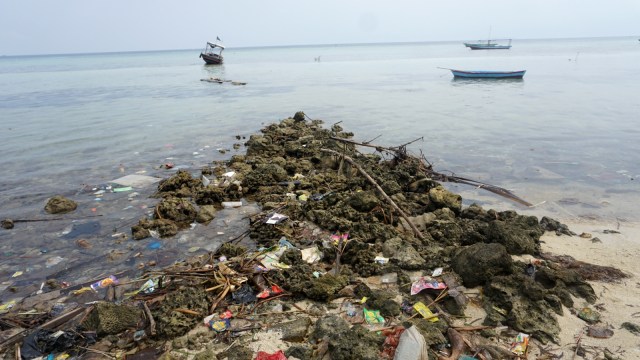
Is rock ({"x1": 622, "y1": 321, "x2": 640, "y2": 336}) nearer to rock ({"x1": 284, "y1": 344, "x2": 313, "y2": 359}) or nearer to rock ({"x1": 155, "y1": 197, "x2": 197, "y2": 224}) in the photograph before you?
rock ({"x1": 284, "y1": 344, "x2": 313, "y2": 359})

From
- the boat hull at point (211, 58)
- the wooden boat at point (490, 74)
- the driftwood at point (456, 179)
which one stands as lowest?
the driftwood at point (456, 179)

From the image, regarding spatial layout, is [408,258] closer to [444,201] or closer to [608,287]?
[444,201]

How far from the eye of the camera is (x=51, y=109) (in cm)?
2444

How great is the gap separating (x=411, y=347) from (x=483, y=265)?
1748mm

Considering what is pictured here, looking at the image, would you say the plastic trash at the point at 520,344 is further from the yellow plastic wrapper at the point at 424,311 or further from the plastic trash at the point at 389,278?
the plastic trash at the point at 389,278

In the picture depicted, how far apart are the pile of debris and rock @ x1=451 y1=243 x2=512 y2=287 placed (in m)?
0.01

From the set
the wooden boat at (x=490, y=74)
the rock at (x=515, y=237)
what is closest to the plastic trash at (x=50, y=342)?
the rock at (x=515, y=237)

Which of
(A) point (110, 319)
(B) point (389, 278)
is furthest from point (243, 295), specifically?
(B) point (389, 278)

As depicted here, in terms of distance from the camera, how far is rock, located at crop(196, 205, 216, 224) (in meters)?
7.41

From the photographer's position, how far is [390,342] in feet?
12.4

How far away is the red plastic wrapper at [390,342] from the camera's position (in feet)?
12.0

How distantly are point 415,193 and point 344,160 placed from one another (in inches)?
88.3

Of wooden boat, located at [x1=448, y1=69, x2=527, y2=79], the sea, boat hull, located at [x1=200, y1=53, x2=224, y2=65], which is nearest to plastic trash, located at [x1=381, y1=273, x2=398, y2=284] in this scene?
the sea

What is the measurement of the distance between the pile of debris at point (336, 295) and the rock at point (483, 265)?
14 mm
